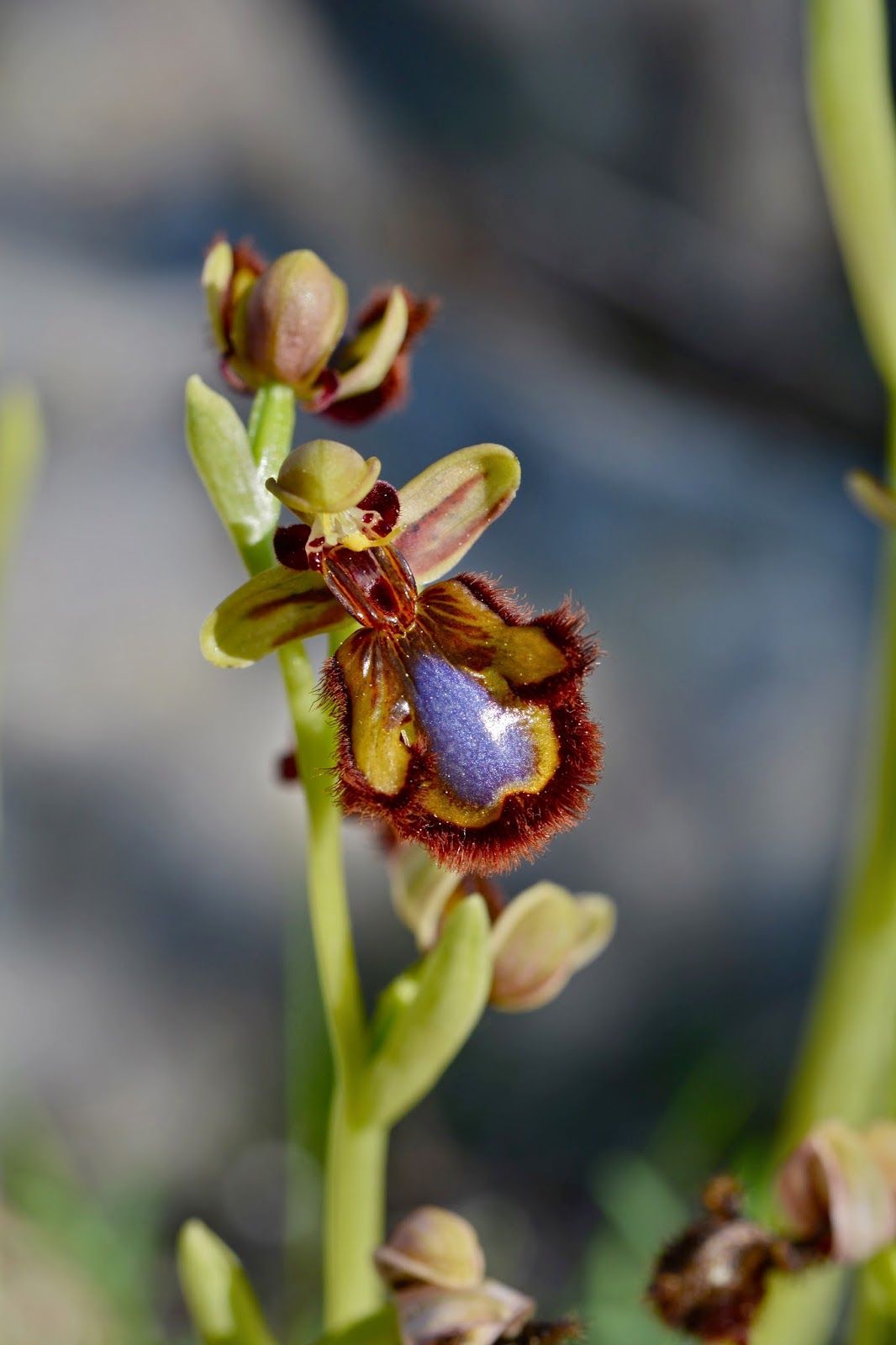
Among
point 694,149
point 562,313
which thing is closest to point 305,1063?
point 562,313

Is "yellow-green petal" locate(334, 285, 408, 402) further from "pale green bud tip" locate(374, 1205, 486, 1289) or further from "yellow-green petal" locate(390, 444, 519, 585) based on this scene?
"pale green bud tip" locate(374, 1205, 486, 1289)

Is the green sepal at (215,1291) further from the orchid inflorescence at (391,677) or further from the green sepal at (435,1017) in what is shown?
the green sepal at (435,1017)

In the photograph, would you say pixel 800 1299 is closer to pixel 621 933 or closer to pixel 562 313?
pixel 621 933

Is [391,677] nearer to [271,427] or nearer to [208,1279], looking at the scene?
[271,427]

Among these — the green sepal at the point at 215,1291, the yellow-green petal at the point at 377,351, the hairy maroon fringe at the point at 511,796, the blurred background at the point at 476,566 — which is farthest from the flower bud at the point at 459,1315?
the blurred background at the point at 476,566

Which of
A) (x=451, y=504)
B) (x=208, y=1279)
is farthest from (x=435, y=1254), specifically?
(x=451, y=504)
